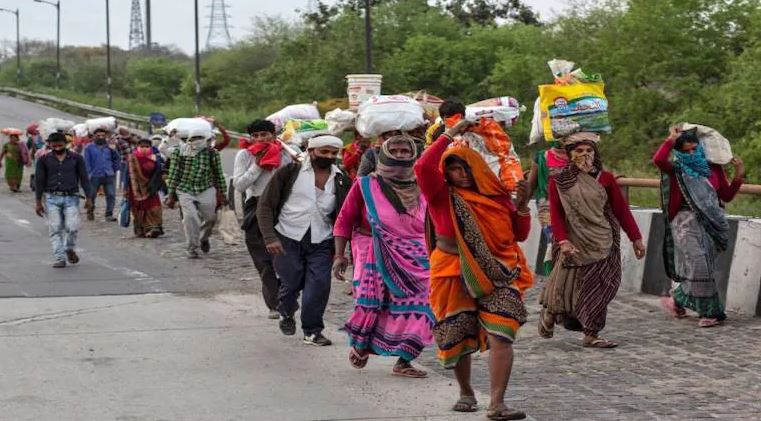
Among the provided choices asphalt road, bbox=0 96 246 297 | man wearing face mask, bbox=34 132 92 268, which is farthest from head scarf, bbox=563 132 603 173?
man wearing face mask, bbox=34 132 92 268

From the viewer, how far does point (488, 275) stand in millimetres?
7328

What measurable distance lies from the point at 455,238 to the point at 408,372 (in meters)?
1.62

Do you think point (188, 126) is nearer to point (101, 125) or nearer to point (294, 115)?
point (294, 115)

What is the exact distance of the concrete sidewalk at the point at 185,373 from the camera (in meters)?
7.71

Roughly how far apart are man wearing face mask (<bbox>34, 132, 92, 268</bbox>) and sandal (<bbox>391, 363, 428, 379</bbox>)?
26.5 ft

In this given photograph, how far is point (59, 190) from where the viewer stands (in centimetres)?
1611

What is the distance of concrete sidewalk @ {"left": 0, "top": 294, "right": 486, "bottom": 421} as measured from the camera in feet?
25.3

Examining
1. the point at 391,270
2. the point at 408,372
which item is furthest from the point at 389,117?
the point at 408,372

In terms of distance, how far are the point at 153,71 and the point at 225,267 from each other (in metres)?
84.2

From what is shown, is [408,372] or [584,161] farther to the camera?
[584,161]

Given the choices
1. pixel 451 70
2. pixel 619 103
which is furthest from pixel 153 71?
pixel 619 103

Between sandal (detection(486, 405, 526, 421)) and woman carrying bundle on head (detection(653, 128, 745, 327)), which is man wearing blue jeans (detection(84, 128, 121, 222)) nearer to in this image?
woman carrying bundle on head (detection(653, 128, 745, 327))

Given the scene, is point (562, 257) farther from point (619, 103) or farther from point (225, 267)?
point (619, 103)

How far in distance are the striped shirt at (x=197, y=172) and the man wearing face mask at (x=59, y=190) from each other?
1.13 m
